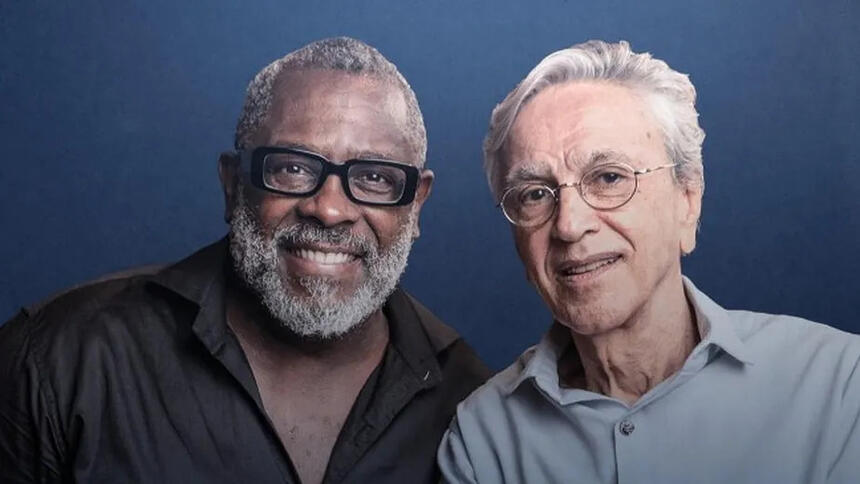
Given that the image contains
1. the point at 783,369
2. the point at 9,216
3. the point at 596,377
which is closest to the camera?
the point at 783,369

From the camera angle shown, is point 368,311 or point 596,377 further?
point 368,311

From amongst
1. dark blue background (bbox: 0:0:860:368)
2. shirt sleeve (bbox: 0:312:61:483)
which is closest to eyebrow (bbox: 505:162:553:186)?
dark blue background (bbox: 0:0:860:368)

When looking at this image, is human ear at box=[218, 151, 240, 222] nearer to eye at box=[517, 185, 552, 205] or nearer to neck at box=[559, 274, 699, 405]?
eye at box=[517, 185, 552, 205]

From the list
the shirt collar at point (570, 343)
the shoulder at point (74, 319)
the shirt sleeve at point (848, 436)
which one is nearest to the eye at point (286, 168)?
the shoulder at point (74, 319)

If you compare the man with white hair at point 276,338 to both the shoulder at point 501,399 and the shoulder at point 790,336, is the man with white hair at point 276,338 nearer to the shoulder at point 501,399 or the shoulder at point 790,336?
the shoulder at point 501,399

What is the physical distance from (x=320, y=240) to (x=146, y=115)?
0.83 m

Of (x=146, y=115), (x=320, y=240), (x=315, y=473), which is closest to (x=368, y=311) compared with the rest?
(x=320, y=240)

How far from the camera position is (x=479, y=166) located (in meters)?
2.72

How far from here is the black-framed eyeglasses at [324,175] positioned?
2197 millimetres

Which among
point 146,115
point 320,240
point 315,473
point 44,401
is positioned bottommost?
point 315,473

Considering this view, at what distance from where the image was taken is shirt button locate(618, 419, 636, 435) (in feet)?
6.20

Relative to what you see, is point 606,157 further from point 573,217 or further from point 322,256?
point 322,256

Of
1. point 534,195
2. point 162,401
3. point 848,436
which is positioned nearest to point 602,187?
point 534,195

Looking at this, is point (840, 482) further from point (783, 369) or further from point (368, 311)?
point (368, 311)
